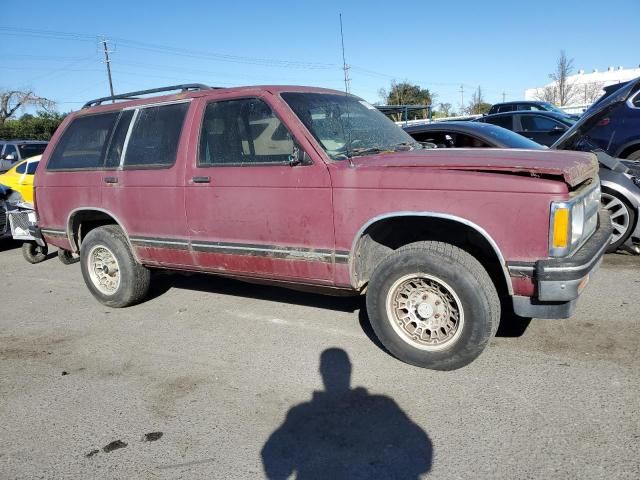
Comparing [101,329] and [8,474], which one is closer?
[8,474]

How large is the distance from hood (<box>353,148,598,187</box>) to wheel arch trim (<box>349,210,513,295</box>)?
31 centimetres

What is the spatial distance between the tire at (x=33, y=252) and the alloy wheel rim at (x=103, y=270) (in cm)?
300

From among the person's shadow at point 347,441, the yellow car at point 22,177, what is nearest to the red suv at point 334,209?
the person's shadow at point 347,441

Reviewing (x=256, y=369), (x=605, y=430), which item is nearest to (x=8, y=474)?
(x=256, y=369)

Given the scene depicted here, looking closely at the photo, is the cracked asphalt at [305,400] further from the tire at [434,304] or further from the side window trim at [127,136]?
the side window trim at [127,136]

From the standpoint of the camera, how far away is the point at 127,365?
3.86m

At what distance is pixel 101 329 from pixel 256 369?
182 centimetres

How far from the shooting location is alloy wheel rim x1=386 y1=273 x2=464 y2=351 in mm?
3379

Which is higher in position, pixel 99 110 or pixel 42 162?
pixel 99 110

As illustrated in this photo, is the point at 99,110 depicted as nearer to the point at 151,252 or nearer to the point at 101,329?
the point at 151,252

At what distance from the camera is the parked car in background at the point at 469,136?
20.9 feet

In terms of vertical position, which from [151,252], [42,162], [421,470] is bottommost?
[421,470]

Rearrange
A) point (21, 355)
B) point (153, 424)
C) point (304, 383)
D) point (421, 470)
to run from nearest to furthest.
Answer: point (421, 470), point (153, 424), point (304, 383), point (21, 355)

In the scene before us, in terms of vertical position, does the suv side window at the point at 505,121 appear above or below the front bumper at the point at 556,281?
above
